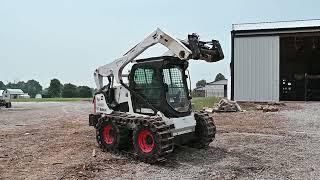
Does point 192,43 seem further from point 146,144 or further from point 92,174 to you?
point 92,174

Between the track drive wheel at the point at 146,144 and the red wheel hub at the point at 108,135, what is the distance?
1.14m

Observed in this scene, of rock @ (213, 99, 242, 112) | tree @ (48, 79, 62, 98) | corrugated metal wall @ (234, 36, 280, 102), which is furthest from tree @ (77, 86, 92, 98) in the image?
rock @ (213, 99, 242, 112)

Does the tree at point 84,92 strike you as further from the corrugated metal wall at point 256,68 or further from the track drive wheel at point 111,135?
the track drive wheel at point 111,135

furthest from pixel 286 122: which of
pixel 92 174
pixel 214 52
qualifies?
pixel 92 174

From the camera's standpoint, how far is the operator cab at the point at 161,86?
9.86m

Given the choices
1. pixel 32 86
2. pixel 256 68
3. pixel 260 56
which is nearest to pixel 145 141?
pixel 256 68

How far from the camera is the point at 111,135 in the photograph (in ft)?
35.0

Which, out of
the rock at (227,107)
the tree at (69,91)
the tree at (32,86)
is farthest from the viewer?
the tree at (32,86)

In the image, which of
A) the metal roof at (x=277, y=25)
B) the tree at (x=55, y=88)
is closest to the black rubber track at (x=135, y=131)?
the metal roof at (x=277, y=25)

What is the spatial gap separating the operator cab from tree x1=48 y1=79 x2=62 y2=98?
10378 cm

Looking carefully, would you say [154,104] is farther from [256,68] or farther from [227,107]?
[256,68]

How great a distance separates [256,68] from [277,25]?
361 centimetres

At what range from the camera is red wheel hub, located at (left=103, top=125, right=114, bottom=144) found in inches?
421

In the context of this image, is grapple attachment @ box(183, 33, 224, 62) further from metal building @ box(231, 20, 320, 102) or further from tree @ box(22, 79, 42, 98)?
tree @ box(22, 79, 42, 98)
